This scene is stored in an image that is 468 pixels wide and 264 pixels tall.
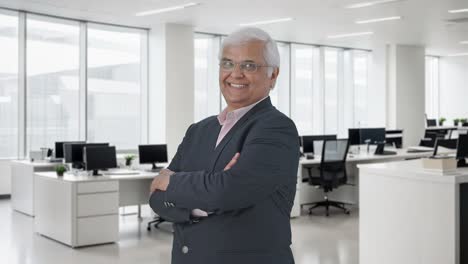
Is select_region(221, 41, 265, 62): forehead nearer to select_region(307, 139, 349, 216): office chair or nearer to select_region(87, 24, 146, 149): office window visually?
select_region(307, 139, 349, 216): office chair

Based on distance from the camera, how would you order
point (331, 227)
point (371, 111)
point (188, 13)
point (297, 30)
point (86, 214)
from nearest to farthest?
point (86, 214)
point (331, 227)
point (188, 13)
point (297, 30)
point (371, 111)

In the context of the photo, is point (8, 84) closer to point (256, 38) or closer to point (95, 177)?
point (95, 177)

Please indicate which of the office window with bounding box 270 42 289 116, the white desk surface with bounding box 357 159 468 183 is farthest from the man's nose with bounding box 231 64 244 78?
the office window with bounding box 270 42 289 116

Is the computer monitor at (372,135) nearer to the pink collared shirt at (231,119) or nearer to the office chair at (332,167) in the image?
the office chair at (332,167)

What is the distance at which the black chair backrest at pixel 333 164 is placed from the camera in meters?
8.77

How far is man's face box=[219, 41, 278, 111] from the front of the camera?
5.65 feet

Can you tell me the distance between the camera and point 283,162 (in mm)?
1639

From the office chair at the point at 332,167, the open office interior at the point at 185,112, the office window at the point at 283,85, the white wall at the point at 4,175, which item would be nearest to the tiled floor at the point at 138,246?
the open office interior at the point at 185,112

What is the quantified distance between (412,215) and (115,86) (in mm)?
9172

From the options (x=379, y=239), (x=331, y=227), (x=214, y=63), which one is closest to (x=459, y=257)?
(x=379, y=239)

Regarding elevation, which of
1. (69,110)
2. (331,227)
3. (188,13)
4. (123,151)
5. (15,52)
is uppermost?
(188,13)

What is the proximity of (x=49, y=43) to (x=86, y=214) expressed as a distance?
5725mm

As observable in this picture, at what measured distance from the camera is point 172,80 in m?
11.9

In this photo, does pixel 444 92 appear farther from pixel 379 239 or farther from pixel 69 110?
pixel 379 239
